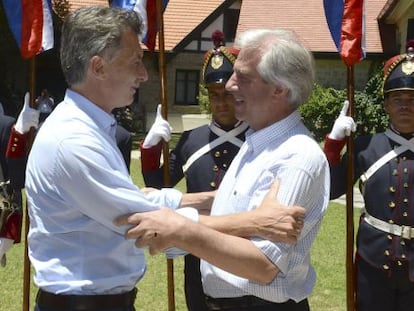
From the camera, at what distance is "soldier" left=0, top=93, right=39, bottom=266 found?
4824mm

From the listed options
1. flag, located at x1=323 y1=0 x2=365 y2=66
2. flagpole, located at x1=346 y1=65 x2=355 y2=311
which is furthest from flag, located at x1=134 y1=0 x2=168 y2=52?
flagpole, located at x1=346 y1=65 x2=355 y2=311

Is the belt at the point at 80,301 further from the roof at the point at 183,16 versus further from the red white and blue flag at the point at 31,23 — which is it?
the roof at the point at 183,16

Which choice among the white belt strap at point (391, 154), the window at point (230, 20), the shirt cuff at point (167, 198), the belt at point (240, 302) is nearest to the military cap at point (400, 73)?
the white belt strap at point (391, 154)

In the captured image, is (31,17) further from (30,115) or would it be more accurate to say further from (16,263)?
(16,263)

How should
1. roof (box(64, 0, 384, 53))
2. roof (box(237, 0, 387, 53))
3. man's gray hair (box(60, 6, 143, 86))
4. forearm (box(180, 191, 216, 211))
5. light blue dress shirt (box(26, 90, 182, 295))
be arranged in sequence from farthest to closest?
roof (box(64, 0, 384, 53)) < roof (box(237, 0, 387, 53)) < forearm (box(180, 191, 216, 211)) < man's gray hair (box(60, 6, 143, 86)) < light blue dress shirt (box(26, 90, 182, 295))

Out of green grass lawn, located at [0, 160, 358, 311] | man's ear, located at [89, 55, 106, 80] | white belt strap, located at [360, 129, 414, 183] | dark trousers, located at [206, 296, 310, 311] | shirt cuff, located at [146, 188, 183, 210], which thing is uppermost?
man's ear, located at [89, 55, 106, 80]

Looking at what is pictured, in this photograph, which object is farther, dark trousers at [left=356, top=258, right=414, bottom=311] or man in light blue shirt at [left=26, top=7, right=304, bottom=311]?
dark trousers at [left=356, top=258, right=414, bottom=311]

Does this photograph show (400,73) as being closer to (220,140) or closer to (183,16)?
(220,140)

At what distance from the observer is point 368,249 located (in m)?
4.27

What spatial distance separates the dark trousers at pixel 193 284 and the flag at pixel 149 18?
1.66 meters

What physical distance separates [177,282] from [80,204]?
4693 millimetres

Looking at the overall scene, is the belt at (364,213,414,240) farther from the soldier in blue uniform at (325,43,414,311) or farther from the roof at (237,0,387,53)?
the roof at (237,0,387,53)

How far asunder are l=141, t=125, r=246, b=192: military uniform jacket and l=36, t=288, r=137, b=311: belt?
184cm

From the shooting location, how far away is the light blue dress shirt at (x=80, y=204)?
7.60 ft
